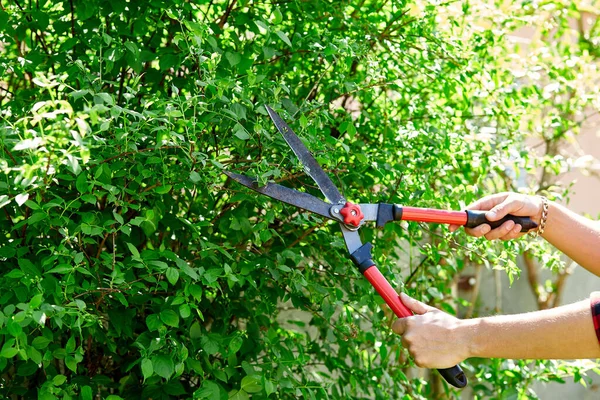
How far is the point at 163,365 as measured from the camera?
2211 millimetres

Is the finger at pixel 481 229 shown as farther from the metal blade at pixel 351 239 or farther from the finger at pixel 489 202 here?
the metal blade at pixel 351 239

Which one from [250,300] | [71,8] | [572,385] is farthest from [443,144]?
[572,385]

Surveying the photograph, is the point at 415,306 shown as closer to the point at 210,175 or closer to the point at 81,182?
the point at 210,175

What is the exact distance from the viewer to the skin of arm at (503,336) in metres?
1.87

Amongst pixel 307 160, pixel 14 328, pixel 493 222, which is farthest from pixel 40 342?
pixel 493 222

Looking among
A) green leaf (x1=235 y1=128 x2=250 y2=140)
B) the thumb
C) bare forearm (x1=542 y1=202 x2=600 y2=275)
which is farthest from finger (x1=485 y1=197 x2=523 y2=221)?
green leaf (x1=235 y1=128 x2=250 y2=140)

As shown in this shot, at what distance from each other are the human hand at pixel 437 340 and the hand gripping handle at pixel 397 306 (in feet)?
0.26

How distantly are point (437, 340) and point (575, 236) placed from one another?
679 millimetres

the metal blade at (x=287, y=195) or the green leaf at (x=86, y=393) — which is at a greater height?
the metal blade at (x=287, y=195)

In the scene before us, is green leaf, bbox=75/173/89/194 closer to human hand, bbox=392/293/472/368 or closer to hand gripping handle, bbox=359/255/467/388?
hand gripping handle, bbox=359/255/467/388

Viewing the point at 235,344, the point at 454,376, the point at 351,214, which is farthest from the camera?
the point at 235,344

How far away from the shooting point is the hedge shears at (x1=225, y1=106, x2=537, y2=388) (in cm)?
220

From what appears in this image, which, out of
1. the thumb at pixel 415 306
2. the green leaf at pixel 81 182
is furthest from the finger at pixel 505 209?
the green leaf at pixel 81 182

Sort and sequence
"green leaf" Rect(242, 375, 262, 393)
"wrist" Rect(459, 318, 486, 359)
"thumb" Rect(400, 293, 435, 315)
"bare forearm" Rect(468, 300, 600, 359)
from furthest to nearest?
"green leaf" Rect(242, 375, 262, 393) → "thumb" Rect(400, 293, 435, 315) → "wrist" Rect(459, 318, 486, 359) → "bare forearm" Rect(468, 300, 600, 359)
